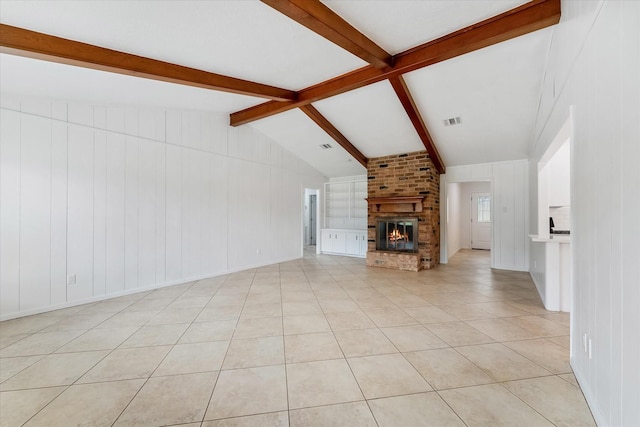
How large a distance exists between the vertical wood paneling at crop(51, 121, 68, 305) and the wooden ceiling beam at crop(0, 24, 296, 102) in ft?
4.53

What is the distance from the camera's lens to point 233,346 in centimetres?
256

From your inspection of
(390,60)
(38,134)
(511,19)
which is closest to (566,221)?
(511,19)

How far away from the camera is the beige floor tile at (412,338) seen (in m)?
2.53

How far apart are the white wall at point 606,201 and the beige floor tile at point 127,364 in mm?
2964

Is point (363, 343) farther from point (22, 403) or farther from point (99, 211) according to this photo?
point (99, 211)

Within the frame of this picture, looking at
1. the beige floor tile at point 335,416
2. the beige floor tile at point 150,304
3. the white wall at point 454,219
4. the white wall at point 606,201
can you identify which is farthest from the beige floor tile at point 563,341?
the white wall at point 454,219

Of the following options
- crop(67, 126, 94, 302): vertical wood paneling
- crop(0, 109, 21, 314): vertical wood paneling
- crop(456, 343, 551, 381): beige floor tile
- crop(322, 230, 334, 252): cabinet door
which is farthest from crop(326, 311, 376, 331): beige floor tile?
crop(322, 230, 334, 252): cabinet door

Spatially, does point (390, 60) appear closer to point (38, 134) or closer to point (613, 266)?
point (613, 266)

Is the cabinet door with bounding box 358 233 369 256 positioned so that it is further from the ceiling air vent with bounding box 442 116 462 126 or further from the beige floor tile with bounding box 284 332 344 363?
the beige floor tile with bounding box 284 332 344 363

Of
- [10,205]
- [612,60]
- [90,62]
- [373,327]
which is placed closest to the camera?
[612,60]

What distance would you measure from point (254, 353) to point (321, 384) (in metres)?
0.75

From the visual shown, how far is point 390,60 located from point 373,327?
3.40m

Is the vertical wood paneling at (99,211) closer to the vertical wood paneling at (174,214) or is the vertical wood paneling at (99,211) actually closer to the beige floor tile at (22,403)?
the vertical wood paneling at (174,214)

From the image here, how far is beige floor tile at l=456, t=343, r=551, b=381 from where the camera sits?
2.09 m
